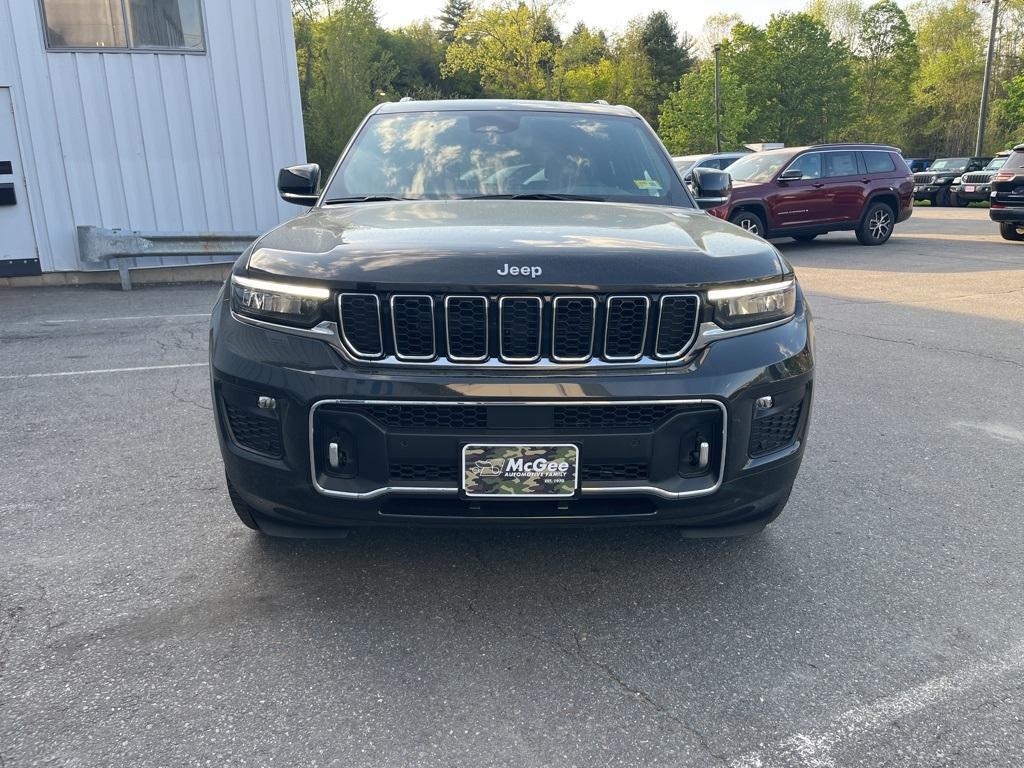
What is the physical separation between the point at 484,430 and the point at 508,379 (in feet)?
0.53

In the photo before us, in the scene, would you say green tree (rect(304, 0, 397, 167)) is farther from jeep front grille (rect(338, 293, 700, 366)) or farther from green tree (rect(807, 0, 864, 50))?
jeep front grille (rect(338, 293, 700, 366))

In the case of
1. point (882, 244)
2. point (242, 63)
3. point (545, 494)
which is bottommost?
point (882, 244)

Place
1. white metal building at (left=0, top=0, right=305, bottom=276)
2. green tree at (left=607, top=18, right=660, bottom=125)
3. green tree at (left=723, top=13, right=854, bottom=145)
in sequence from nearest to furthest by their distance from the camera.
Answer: white metal building at (left=0, top=0, right=305, bottom=276) < green tree at (left=723, top=13, right=854, bottom=145) < green tree at (left=607, top=18, right=660, bottom=125)

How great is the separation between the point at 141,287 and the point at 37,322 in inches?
106

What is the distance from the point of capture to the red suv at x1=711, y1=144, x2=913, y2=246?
13.8m

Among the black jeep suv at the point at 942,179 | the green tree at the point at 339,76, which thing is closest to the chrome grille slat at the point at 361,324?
the black jeep suv at the point at 942,179

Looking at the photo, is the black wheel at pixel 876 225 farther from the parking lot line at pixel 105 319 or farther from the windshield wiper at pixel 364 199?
the windshield wiper at pixel 364 199

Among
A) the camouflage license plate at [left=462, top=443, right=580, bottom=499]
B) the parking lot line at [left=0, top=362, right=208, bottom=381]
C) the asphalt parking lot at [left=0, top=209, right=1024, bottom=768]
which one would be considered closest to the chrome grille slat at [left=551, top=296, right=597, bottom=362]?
the camouflage license plate at [left=462, top=443, right=580, bottom=499]

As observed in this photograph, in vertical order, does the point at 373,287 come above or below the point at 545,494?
above

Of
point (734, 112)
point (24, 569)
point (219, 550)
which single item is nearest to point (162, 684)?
point (219, 550)

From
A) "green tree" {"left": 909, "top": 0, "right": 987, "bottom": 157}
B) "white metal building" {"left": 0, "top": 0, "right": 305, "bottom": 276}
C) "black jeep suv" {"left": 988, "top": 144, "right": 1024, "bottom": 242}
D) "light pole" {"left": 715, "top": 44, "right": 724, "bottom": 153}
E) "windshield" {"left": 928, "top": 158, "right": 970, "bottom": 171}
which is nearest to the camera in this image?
"white metal building" {"left": 0, "top": 0, "right": 305, "bottom": 276}

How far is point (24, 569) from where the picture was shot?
2.95 m

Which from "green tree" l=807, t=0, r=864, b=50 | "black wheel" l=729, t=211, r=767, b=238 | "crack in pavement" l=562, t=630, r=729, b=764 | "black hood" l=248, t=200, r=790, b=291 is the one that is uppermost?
"green tree" l=807, t=0, r=864, b=50

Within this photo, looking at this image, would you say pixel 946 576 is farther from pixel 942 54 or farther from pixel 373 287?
pixel 942 54
